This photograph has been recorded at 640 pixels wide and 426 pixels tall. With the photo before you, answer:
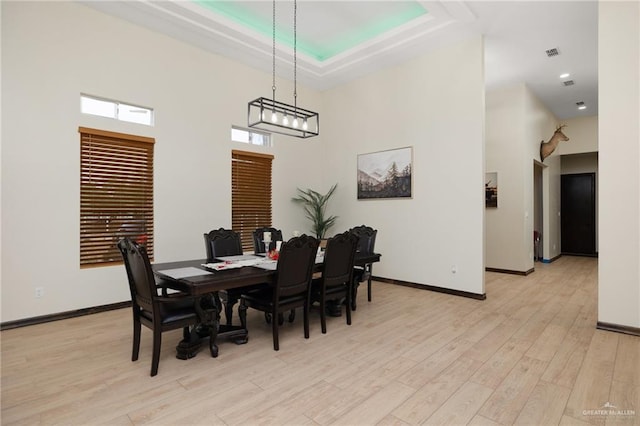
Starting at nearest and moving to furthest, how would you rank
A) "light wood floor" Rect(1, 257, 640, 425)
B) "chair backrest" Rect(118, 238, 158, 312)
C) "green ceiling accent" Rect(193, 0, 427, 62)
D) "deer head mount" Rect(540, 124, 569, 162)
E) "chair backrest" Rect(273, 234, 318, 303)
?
"light wood floor" Rect(1, 257, 640, 425), "chair backrest" Rect(118, 238, 158, 312), "chair backrest" Rect(273, 234, 318, 303), "green ceiling accent" Rect(193, 0, 427, 62), "deer head mount" Rect(540, 124, 569, 162)

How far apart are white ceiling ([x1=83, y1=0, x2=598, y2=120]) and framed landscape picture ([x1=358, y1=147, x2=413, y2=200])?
155 cm

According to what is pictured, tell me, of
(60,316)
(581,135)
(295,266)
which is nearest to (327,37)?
(295,266)

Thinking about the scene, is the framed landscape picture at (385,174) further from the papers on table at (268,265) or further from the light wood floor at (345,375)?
the papers on table at (268,265)

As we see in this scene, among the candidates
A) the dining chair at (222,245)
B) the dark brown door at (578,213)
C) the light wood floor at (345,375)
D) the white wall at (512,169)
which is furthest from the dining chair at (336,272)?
the dark brown door at (578,213)

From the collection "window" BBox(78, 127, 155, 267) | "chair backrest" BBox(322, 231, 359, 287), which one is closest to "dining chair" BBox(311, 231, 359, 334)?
"chair backrest" BBox(322, 231, 359, 287)

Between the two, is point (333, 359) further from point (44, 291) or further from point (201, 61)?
point (201, 61)

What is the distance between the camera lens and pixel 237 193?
225 inches

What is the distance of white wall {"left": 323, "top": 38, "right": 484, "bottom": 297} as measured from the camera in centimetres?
492

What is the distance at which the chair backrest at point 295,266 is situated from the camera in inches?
119

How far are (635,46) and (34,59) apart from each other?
6.36 m

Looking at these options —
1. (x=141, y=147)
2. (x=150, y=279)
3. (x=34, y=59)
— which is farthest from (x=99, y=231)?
(x=150, y=279)

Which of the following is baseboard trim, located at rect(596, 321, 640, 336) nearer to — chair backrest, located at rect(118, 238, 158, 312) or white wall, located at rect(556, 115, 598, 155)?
chair backrest, located at rect(118, 238, 158, 312)

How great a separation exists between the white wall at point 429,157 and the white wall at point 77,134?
2362 millimetres

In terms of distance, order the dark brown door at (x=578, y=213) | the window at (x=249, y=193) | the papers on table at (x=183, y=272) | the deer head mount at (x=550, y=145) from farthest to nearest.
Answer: the dark brown door at (x=578, y=213), the deer head mount at (x=550, y=145), the window at (x=249, y=193), the papers on table at (x=183, y=272)
